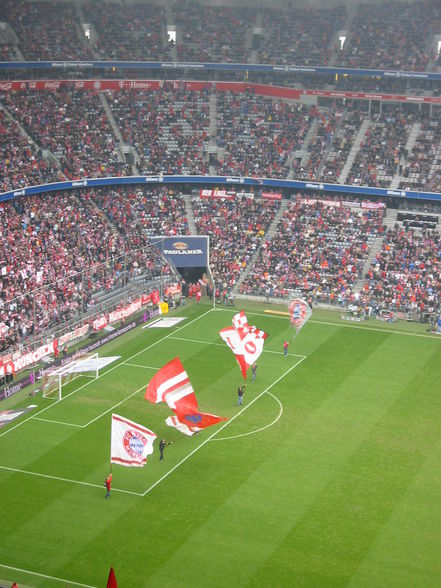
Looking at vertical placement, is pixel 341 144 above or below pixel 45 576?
above

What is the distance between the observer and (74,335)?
6094cm

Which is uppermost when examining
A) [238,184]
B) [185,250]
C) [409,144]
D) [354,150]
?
[409,144]

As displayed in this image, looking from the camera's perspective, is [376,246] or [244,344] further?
[376,246]

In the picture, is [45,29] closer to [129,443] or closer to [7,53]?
[7,53]

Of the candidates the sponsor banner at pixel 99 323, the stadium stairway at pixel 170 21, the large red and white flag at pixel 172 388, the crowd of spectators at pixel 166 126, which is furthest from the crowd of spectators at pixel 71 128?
the large red and white flag at pixel 172 388

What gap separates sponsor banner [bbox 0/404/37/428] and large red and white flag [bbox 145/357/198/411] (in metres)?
9.26

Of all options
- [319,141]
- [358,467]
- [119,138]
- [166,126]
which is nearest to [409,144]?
[319,141]

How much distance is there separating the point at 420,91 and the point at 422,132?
4009 millimetres

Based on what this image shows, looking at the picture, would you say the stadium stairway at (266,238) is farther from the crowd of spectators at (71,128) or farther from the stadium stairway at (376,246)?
the crowd of spectators at (71,128)

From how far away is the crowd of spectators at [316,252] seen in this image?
72.2 m

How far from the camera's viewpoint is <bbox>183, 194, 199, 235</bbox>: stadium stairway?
78.1 m

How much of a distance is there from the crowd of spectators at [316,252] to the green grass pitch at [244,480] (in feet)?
38.0

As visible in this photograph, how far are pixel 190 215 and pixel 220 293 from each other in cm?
999

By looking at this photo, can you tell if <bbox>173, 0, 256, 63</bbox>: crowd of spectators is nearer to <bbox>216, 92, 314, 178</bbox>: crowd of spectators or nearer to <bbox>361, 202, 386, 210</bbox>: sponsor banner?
<bbox>216, 92, 314, 178</bbox>: crowd of spectators
